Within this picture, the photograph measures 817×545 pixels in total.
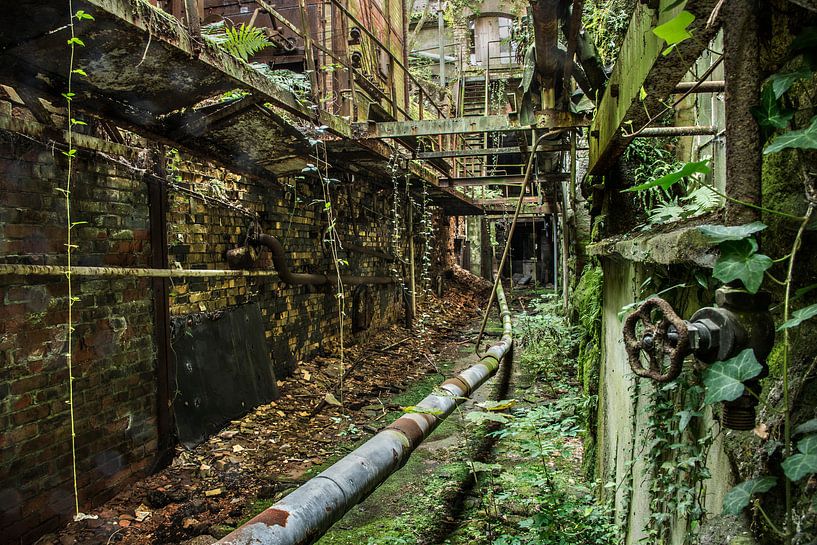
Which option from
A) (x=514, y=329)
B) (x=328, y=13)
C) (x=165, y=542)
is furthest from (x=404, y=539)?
(x=328, y=13)

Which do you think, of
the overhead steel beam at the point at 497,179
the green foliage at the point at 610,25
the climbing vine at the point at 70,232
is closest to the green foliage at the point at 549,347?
the overhead steel beam at the point at 497,179

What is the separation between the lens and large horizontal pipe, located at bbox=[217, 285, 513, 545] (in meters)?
2.20

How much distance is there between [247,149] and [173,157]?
82cm

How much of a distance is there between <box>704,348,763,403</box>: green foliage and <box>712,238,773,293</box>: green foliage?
0.48 ft

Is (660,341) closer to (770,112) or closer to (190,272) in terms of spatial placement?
(770,112)

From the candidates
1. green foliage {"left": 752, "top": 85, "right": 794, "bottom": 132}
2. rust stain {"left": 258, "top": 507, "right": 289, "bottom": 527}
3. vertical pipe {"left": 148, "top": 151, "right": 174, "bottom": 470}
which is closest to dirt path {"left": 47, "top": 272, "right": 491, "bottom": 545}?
vertical pipe {"left": 148, "top": 151, "right": 174, "bottom": 470}

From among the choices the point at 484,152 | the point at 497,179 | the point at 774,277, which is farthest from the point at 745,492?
the point at 497,179

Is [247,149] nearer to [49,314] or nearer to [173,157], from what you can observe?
A: [173,157]

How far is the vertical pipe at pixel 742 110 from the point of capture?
1111 mm

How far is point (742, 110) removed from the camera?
1.13 meters

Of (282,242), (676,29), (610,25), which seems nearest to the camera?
(676,29)

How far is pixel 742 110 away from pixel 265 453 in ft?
16.5

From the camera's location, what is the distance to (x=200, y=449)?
16.1ft

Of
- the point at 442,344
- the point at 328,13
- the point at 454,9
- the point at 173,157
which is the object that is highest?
the point at 454,9
